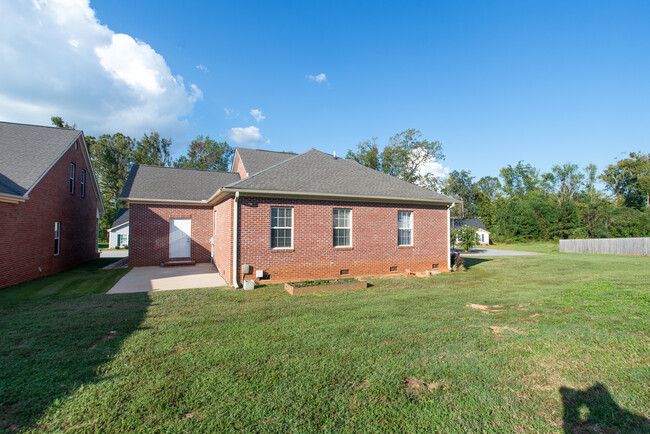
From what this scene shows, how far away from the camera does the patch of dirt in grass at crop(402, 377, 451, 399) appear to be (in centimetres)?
337

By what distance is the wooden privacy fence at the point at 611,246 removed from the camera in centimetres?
2397

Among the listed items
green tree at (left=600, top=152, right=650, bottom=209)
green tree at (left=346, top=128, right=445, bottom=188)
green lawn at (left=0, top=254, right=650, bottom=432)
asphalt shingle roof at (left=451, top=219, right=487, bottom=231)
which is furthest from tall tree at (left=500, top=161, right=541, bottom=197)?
green lawn at (left=0, top=254, right=650, bottom=432)

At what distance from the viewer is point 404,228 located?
1249 centimetres

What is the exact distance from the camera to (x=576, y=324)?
5547mm

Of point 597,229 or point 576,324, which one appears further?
point 597,229

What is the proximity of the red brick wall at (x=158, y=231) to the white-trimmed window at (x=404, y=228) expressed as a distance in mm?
9568

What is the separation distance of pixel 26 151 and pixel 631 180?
74156 mm

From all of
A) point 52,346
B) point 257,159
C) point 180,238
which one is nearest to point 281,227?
point 52,346

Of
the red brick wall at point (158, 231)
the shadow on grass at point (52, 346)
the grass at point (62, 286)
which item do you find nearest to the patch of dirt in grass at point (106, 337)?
the shadow on grass at point (52, 346)

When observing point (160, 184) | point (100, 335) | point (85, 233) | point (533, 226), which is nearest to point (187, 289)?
point (100, 335)

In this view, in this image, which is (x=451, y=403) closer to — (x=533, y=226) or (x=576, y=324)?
(x=576, y=324)

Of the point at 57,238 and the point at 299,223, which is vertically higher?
the point at 299,223

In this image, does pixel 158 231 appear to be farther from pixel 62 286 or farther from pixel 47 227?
pixel 62 286

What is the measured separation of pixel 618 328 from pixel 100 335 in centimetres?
877
